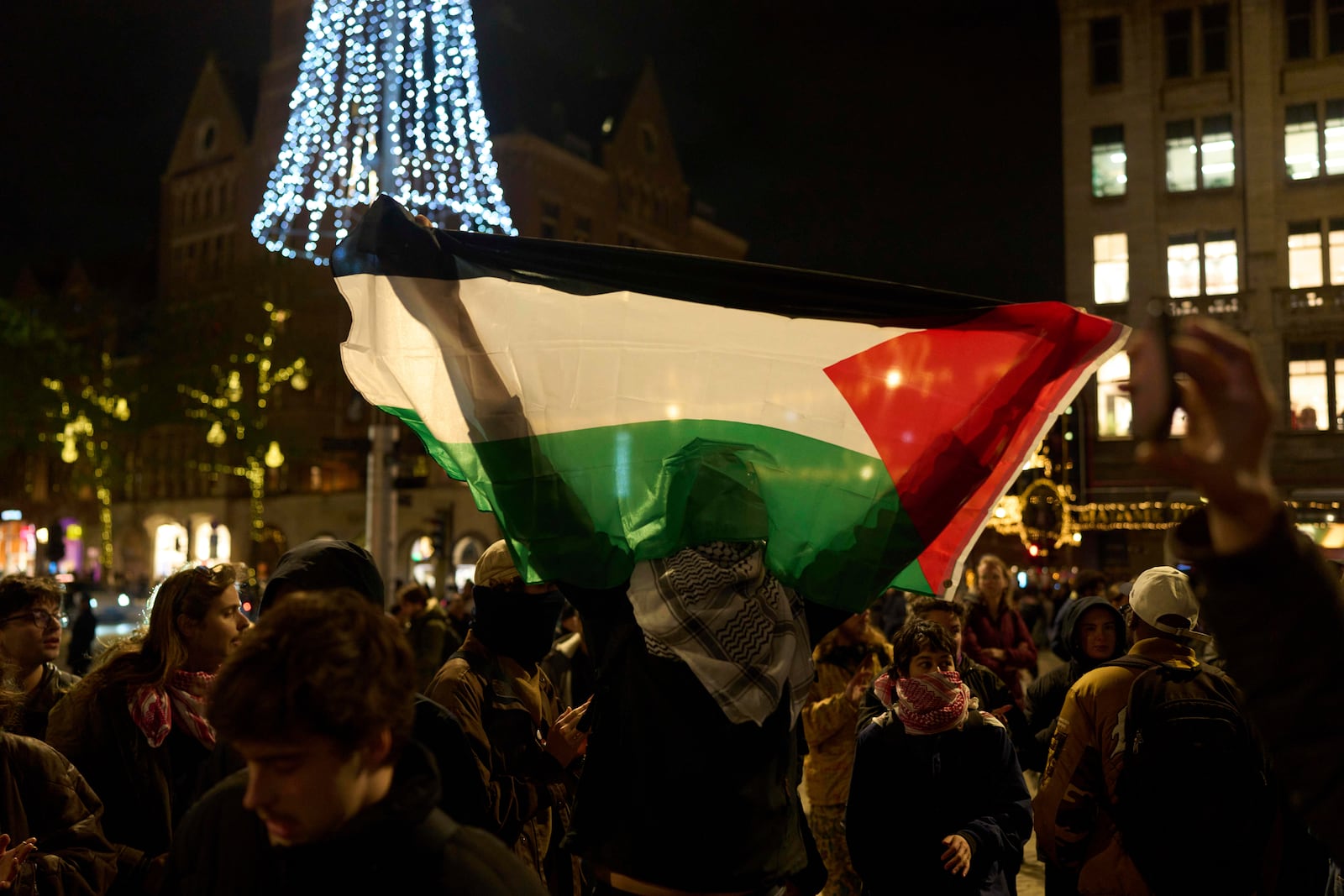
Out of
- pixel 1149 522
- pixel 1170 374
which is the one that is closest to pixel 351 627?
pixel 1170 374

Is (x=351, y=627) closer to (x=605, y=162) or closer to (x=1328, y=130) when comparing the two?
(x=1328, y=130)

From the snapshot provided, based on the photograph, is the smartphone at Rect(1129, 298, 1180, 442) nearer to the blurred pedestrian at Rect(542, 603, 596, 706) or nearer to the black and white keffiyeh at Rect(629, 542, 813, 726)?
the black and white keffiyeh at Rect(629, 542, 813, 726)

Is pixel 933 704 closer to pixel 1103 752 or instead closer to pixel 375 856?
pixel 1103 752

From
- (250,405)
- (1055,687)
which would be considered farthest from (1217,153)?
(250,405)

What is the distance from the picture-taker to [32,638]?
4625 mm

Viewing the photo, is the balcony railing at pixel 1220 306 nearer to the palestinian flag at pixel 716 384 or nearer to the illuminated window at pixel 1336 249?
the illuminated window at pixel 1336 249

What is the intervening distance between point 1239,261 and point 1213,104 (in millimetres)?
4619

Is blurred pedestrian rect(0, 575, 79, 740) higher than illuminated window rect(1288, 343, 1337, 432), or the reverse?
illuminated window rect(1288, 343, 1337, 432)


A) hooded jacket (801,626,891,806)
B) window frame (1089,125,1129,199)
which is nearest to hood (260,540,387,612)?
hooded jacket (801,626,891,806)

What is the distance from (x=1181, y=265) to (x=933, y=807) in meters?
32.8

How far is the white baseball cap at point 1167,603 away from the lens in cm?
454

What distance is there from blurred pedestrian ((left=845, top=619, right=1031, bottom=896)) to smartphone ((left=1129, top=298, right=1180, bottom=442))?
3185 mm

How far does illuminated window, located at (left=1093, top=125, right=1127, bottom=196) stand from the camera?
34.3 meters

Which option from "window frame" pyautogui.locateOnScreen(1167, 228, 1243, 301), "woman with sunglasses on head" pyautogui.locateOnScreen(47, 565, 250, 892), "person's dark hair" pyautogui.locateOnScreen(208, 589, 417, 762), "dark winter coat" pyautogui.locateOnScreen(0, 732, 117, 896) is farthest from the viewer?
"window frame" pyautogui.locateOnScreen(1167, 228, 1243, 301)
